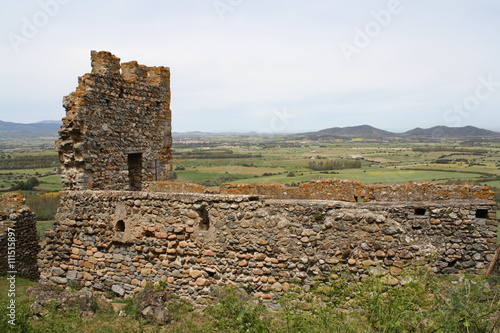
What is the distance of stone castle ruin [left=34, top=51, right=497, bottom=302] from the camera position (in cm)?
616

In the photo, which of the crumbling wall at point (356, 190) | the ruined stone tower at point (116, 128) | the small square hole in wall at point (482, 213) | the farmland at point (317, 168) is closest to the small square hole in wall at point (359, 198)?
the crumbling wall at point (356, 190)

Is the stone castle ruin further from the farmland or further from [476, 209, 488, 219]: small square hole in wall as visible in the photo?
the farmland

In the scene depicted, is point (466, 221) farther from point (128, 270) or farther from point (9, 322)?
point (9, 322)

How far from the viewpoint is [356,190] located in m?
8.02

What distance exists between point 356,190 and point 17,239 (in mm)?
11205

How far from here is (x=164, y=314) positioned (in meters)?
6.51

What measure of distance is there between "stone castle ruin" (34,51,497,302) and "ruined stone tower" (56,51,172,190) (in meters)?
0.03

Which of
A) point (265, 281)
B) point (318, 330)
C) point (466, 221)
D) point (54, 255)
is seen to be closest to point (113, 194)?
point (54, 255)

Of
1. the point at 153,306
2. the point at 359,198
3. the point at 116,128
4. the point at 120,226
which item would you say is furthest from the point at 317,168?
the point at 153,306

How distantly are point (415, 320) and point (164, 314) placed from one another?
4291 millimetres

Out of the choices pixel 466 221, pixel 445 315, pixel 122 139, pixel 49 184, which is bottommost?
pixel 49 184

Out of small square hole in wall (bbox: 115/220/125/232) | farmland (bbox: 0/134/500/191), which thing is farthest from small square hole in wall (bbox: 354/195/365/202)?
farmland (bbox: 0/134/500/191)

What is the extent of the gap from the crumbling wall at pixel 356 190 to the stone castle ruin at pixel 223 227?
0.02 m

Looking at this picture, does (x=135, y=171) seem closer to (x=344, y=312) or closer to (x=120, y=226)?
(x=120, y=226)
